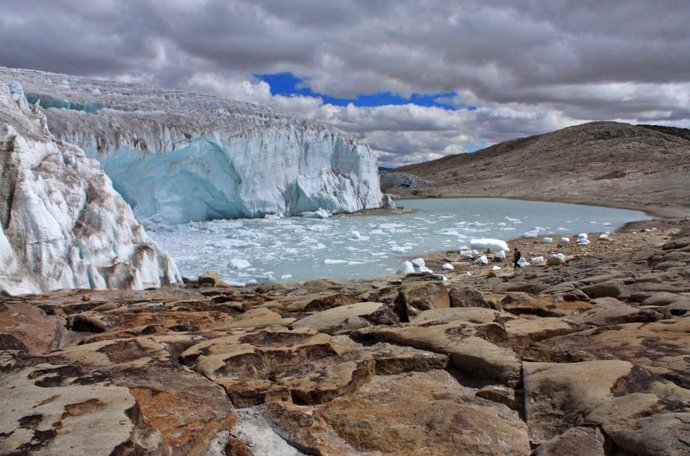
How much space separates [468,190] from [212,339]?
49761 millimetres

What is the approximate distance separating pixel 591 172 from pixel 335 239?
130ft

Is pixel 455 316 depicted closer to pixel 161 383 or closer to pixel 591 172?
pixel 161 383

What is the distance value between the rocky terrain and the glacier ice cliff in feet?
9.93

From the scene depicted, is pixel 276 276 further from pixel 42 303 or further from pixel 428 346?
pixel 428 346

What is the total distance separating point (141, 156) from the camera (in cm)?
1875

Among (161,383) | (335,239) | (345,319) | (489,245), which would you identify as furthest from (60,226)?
(489,245)

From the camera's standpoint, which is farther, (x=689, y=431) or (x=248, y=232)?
(x=248, y=232)

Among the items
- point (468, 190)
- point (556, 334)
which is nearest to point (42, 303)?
point (556, 334)

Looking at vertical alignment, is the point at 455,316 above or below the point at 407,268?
above

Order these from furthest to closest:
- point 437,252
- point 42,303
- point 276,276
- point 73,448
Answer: point 437,252
point 276,276
point 42,303
point 73,448

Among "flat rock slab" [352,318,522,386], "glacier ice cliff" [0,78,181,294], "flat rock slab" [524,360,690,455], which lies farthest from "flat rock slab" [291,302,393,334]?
"glacier ice cliff" [0,78,181,294]

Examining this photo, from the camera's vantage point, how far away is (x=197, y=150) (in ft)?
69.2

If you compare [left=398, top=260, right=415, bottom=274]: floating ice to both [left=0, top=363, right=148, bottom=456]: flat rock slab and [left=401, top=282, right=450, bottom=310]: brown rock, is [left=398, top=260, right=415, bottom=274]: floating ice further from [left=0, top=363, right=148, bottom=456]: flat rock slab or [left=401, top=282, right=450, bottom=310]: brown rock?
[left=0, top=363, right=148, bottom=456]: flat rock slab

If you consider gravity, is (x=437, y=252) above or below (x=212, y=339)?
below
